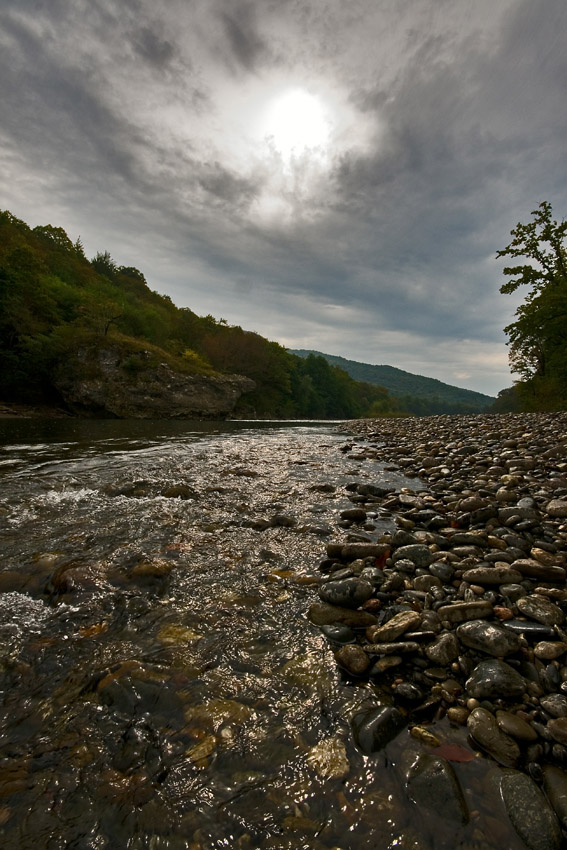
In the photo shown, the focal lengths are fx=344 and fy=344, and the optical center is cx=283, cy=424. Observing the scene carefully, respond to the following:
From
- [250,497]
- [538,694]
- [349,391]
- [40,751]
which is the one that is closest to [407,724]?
[538,694]

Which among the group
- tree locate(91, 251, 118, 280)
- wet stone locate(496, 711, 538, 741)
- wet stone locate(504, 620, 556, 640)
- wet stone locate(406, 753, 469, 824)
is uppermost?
tree locate(91, 251, 118, 280)

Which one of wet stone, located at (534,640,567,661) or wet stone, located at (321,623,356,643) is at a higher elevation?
wet stone, located at (534,640,567,661)

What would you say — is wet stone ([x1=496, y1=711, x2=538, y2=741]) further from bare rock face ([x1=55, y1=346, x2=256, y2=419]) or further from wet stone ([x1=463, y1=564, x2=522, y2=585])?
bare rock face ([x1=55, y1=346, x2=256, y2=419])

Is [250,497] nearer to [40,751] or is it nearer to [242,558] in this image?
[242,558]

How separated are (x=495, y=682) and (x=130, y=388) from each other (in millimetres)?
38886

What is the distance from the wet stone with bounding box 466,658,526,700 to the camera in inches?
82.8

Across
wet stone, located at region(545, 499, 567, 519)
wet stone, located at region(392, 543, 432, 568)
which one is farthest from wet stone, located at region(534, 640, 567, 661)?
wet stone, located at region(545, 499, 567, 519)

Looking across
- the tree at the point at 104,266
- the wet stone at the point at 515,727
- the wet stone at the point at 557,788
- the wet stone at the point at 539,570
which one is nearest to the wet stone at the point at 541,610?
the wet stone at the point at 539,570

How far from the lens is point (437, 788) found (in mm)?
1629

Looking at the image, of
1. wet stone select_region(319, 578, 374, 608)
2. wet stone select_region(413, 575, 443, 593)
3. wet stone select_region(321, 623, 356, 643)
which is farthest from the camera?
wet stone select_region(413, 575, 443, 593)

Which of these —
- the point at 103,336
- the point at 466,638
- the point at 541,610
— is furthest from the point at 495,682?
the point at 103,336

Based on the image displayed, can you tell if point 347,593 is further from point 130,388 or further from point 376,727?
point 130,388

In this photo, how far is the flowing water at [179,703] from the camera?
1475 mm

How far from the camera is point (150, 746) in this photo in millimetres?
1837
